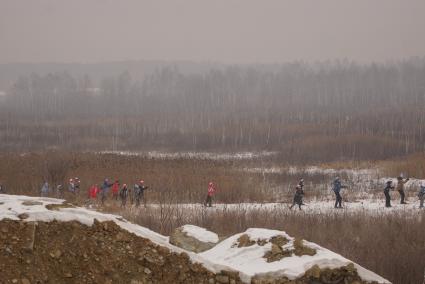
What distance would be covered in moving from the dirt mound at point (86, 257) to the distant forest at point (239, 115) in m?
35.7

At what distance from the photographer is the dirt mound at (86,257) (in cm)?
622

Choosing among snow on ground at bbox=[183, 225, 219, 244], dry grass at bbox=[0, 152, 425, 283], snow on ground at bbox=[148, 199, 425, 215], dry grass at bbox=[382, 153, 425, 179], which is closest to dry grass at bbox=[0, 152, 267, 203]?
dry grass at bbox=[0, 152, 425, 283]

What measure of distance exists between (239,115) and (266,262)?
8296 cm

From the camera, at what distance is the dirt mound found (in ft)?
20.4

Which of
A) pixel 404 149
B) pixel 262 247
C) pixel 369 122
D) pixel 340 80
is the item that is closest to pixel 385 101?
pixel 340 80

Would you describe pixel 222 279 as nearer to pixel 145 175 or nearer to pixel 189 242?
pixel 189 242

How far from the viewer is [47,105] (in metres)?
115

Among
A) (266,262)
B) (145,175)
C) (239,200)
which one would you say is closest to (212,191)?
(239,200)

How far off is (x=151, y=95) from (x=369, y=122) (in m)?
71.0

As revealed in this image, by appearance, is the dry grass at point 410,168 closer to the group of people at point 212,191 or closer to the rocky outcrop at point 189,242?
the group of people at point 212,191

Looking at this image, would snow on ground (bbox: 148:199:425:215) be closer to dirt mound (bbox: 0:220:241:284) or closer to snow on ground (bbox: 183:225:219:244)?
snow on ground (bbox: 183:225:219:244)

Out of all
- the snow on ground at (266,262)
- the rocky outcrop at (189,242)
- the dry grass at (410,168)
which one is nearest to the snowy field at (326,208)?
the rocky outcrop at (189,242)

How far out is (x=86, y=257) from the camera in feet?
21.8

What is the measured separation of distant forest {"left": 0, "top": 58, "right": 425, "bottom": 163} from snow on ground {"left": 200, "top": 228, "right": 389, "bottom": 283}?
34.3 metres
